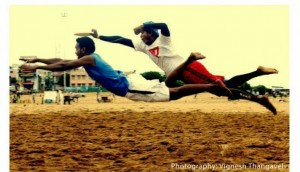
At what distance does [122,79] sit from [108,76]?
0.68 ft

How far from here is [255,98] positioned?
750 centimetres

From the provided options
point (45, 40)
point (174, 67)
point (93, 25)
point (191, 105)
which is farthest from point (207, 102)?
point (45, 40)

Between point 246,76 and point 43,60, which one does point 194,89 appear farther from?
point 43,60

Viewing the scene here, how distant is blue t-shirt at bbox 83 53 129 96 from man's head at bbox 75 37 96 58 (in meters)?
0.09

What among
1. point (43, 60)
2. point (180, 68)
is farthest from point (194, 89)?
point (43, 60)

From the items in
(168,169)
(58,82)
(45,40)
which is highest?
(45,40)

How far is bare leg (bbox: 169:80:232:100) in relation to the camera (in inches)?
291

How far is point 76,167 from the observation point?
711 cm

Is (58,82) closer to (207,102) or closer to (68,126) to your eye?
(68,126)

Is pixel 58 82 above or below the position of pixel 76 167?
above

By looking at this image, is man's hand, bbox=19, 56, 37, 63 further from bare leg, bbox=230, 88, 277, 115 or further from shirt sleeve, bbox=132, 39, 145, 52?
bare leg, bbox=230, 88, 277, 115

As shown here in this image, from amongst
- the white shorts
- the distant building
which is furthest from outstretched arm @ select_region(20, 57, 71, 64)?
the white shorts

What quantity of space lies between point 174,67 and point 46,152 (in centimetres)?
220

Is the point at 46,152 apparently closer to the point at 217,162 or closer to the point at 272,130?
the point at 217,162
